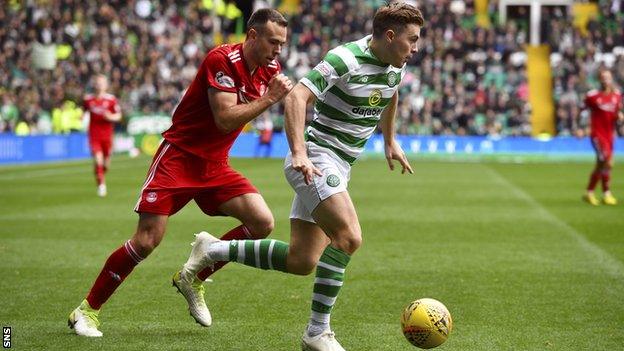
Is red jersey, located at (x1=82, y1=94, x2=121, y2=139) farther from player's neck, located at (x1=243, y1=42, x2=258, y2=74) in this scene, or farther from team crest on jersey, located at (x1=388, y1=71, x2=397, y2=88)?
team crest on jersey, located at (x1=388, y1=71, x2=397, y2=88)

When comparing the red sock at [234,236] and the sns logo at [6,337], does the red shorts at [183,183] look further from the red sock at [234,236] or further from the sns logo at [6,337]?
the sns logo at [6,337]

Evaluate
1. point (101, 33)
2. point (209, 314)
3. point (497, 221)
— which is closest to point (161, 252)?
point (209, 314)

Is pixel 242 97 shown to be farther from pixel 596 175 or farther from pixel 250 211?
pixel 596 175

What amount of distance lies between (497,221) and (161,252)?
5.67 meters

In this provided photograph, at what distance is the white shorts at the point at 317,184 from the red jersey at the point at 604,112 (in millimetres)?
13154

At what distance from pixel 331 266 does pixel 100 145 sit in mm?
15235

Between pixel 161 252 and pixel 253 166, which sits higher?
pixel 161 252

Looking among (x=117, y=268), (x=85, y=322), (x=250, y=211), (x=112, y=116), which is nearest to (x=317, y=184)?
(x=250, y=211)

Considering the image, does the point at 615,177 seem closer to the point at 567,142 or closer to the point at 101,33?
the point at 567,142

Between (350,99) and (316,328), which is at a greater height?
(350,99)

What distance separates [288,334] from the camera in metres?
7.25

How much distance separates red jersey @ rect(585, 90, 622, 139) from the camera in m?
19.0

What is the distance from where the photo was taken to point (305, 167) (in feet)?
20.3

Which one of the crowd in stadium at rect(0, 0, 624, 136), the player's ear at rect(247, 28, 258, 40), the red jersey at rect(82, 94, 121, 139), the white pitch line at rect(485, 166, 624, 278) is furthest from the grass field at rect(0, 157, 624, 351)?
the crowd in stadium at rect(0, 0, 624, 136)
